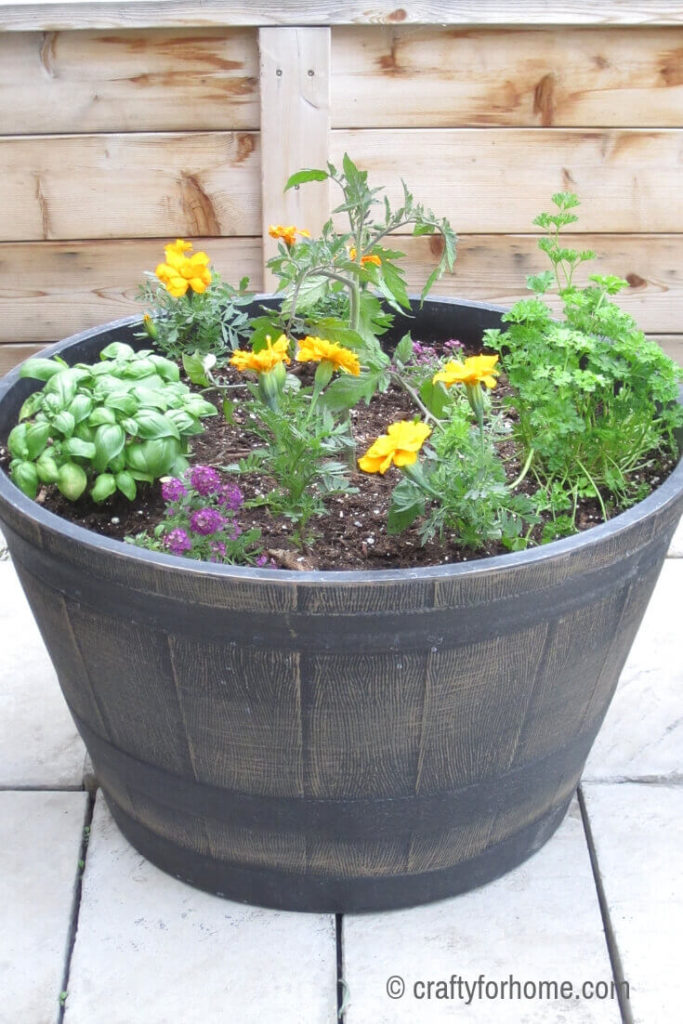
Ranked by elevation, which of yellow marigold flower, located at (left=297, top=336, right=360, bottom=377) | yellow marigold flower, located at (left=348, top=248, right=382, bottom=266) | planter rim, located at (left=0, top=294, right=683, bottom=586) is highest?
yellow marigold flower, located at (left=348, top=248, right=382, bottom=266)

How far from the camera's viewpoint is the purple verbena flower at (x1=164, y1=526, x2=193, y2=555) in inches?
54.4

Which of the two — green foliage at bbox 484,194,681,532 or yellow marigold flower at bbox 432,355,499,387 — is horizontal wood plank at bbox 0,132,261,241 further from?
yellow marigold flower at bbox 432,355,499,387

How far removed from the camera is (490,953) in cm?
152

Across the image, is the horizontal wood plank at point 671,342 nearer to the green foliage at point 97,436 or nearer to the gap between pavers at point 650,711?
the gap between pavers at point 650,711

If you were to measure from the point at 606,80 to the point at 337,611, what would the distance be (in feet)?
6.86

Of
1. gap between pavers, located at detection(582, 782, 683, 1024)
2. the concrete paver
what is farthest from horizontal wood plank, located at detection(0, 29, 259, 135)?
gap between pavers, located at detection(582, 782, 683, 1024)

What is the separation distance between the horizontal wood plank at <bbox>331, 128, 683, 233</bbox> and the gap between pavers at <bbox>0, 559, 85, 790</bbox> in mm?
1459

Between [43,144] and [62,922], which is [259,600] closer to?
[62,922]

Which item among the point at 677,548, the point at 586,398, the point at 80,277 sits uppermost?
the point at 586,398

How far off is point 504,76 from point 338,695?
201 cm

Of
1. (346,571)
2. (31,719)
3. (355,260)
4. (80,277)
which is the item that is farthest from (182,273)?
(80,277)

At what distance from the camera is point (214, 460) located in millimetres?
1749

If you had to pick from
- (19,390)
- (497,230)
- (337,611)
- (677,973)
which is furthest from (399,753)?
(497,230)

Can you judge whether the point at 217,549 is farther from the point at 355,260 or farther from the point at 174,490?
the point at 355,260
